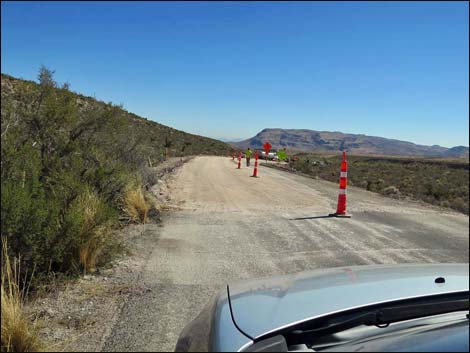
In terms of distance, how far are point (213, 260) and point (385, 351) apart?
409 centimetres

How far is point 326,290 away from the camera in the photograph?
2473mm

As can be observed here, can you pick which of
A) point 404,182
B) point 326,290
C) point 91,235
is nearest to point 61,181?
point 91,235

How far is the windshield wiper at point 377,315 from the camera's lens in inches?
78.3

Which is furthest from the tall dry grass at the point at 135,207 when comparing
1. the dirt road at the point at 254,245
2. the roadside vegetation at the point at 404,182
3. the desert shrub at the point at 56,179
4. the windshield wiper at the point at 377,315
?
the roadside vegetation at the point at 404,182

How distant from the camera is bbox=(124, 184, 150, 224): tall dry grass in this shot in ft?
25.4

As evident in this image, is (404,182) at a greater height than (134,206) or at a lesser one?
greater

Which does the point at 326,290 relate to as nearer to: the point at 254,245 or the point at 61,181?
the point at 254,245

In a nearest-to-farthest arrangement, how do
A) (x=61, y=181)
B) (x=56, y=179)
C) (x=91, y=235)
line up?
(x=91, y=235)
(x=61, y=181)
(x=56, y=179)

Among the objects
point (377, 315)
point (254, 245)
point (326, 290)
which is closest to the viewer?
point (377, 315)

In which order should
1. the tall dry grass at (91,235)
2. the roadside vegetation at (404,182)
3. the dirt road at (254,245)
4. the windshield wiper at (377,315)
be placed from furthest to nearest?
the roadside vegetation at (404,182) < the tall dry grass at (91,235) < the dirt road at (254,245) < the windshield wiper at (377,315)

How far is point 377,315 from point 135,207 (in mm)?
6176

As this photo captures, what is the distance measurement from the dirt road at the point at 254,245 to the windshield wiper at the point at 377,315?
146cm

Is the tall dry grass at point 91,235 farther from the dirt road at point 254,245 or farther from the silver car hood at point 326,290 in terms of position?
the silver car hood at point 326,290

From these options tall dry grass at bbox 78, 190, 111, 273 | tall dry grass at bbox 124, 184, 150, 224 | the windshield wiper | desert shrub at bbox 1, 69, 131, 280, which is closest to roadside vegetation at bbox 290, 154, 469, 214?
tall dry grass at bbox 124, 184, 150, 224
